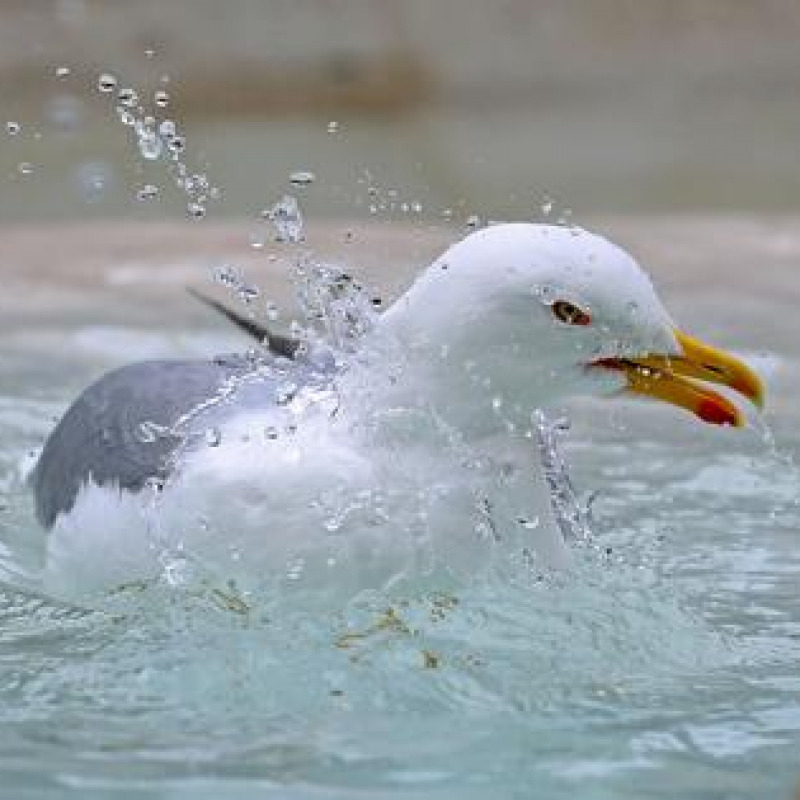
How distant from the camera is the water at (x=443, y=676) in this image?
2307mm

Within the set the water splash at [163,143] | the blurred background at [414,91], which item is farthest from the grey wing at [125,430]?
the blurred background at [414,91]

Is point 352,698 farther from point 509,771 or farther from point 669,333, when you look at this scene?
point 669,333

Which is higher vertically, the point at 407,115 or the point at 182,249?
the point at 407,115

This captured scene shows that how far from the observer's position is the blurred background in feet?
22.7

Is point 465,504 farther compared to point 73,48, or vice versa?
point 73,48

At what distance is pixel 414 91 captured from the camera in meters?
7.76

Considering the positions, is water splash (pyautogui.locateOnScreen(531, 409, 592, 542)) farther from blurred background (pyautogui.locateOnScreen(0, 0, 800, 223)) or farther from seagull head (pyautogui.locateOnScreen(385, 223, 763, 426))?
blurred background (pyautogui.locateOnScreen(0, 0, 800, 223))

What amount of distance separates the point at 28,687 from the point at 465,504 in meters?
0.52

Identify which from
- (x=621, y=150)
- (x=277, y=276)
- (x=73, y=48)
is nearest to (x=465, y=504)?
(x=277, y=276)

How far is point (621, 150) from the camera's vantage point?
723 centimetres

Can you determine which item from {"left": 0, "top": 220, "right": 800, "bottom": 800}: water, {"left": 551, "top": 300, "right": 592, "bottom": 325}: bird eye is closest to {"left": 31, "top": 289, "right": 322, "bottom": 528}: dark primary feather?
{"left": 0, "top": 220, "right": 800, "bottom": 800}: water

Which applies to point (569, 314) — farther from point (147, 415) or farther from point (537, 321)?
point (147, 415)

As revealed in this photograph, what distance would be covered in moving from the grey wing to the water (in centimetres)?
12

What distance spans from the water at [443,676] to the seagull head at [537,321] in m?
0.11
